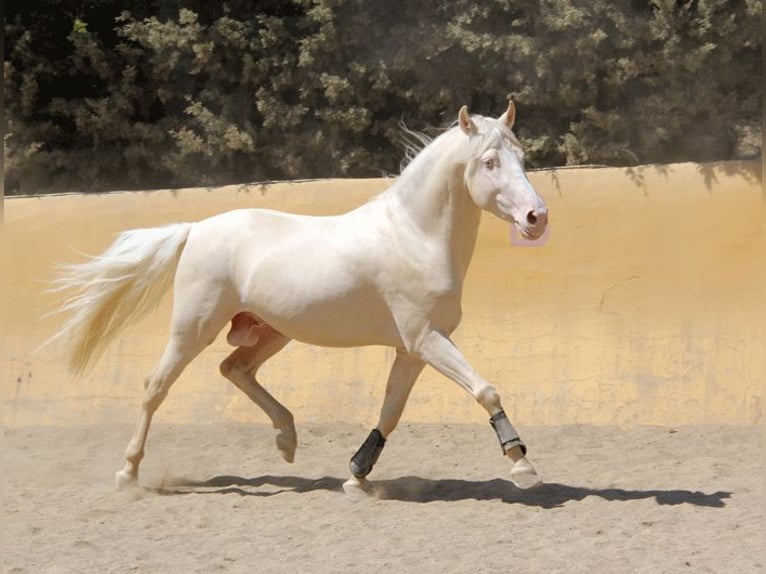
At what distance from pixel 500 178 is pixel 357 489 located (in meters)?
1.67

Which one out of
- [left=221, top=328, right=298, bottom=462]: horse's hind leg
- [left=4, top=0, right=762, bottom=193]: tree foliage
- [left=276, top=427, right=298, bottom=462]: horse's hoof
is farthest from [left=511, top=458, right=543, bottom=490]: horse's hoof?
[left=4, top=0, right=762, bottom=193]: tree foliage

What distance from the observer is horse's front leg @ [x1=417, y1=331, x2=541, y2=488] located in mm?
5414

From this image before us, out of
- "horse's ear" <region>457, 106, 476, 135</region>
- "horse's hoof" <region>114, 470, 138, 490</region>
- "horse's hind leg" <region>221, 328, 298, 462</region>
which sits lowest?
"horse's hoof" <region>114, 470, 138, 490</region>

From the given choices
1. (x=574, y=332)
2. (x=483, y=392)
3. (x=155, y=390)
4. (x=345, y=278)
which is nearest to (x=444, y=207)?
(x=345, y=278)

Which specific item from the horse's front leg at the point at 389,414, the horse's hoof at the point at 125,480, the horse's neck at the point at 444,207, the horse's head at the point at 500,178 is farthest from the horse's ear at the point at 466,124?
the horse's hoof at the point at 125,480

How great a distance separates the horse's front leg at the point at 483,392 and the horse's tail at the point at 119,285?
1593 mm

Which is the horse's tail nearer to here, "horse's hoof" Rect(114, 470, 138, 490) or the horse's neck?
"horse's hoof" Rect(114, 470, 138, 490)

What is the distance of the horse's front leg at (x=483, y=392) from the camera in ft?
17.8

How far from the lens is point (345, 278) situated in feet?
19.2

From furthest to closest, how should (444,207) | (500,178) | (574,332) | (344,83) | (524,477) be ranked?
(344,83) < (574,332) < (444,207) < (500,178) < (524,477)

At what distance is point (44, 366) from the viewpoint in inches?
320

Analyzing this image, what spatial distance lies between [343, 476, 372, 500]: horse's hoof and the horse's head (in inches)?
58.3

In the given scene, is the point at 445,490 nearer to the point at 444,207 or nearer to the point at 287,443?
the point at 287,443

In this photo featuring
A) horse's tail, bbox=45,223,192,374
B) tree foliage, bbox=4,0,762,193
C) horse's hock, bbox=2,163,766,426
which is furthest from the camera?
tree foliage, bbox=4,0,762,193
